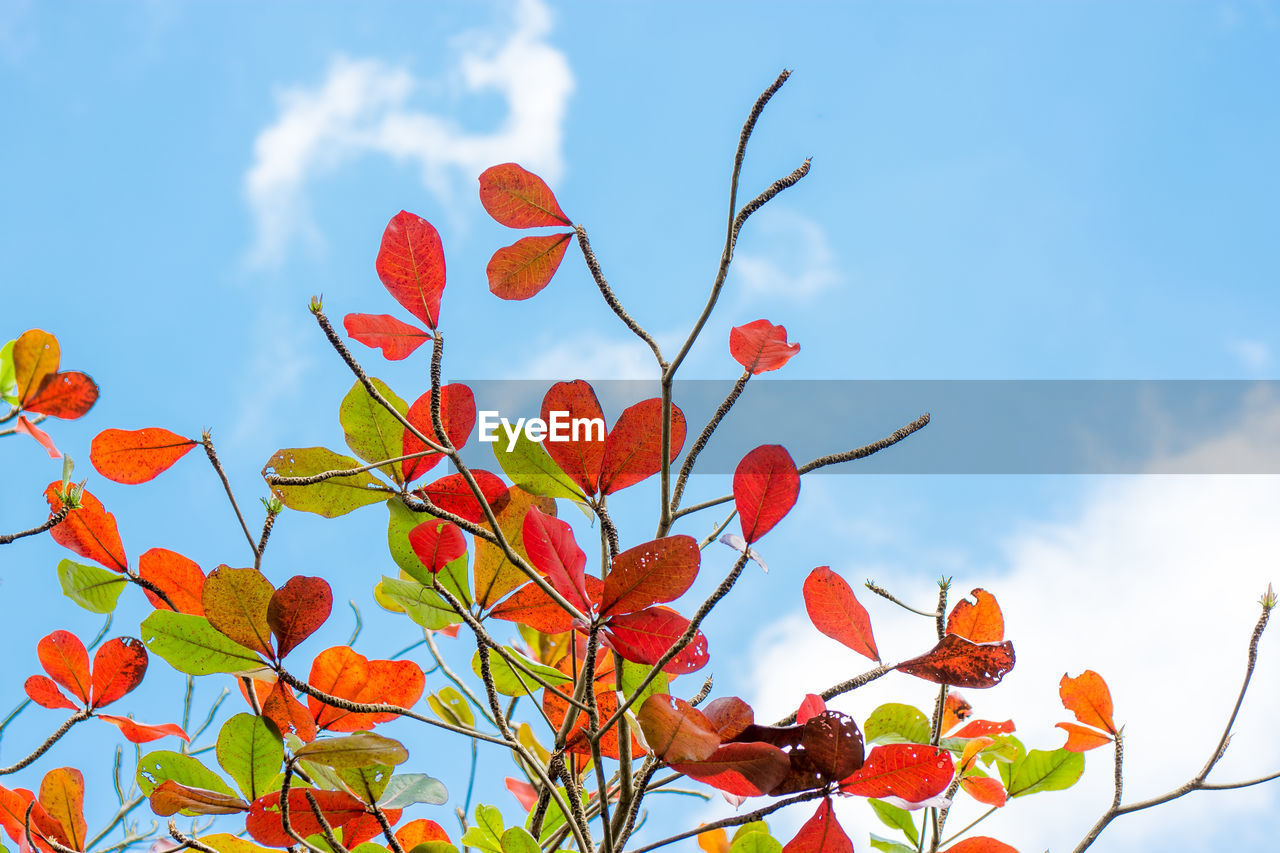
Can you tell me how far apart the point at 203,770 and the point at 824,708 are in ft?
1.88

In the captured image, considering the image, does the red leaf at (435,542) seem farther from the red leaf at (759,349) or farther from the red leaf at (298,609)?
the red leaf at (759,349)

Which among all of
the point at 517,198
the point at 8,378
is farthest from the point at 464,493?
the point at 8,378

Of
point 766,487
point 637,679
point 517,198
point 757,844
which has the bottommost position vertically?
point 757,844

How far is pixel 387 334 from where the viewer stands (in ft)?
2.60

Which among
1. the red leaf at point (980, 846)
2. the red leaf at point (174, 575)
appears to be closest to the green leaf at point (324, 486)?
the red leaf at point (174, 575)

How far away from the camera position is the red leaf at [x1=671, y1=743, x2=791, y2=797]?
64cm

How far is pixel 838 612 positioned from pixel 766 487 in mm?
168

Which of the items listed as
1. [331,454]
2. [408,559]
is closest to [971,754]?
[408,559]

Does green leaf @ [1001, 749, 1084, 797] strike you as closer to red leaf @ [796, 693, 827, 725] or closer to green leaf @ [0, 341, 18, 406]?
red leaf @ [796, 693, 827, 725]

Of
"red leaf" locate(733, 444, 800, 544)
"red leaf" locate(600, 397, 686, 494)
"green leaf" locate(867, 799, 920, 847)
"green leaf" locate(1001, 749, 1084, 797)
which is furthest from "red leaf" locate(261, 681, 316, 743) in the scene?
"green leaf" locate(1001, 749, 1084, 797)

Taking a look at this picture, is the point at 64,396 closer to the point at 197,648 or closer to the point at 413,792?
the point at 197,648

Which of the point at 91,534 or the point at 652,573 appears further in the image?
the point at 91,534

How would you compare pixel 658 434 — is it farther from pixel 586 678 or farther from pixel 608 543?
pixel 586 678

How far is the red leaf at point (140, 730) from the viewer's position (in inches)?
37.8
